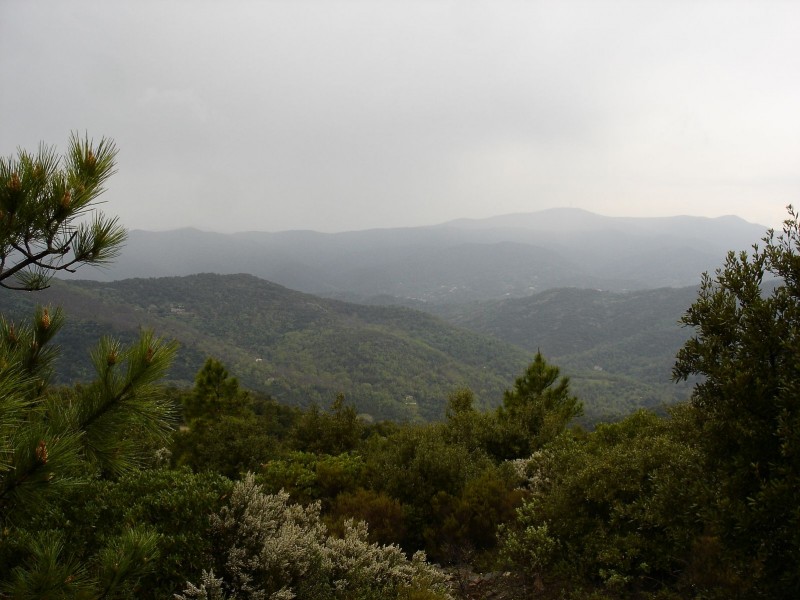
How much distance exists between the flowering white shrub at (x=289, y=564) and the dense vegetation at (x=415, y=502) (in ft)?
0.08

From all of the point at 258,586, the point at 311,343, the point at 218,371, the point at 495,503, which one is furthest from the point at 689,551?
the point at 311,343

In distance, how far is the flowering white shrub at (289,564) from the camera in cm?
483

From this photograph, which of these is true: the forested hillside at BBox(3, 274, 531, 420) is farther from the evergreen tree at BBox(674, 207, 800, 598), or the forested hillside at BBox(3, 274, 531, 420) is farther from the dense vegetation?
the evergreen tree at BBox(674, 207, 800, 598)

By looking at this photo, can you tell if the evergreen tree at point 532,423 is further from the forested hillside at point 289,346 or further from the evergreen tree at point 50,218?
the forested hillside at point 289,346

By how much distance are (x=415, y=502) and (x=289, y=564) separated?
428 cm

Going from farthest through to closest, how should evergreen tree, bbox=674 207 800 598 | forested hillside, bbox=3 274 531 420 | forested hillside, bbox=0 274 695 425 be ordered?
forested hillside, bbox=0 274 695 425
forested hillside, bbox=3 274 531 420
evergreen tree, bbox=674 207 800 598

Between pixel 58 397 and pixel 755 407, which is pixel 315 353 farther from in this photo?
pixel 755 407

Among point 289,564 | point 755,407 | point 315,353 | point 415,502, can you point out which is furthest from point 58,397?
point 315,353

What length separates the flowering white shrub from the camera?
4.83 metres

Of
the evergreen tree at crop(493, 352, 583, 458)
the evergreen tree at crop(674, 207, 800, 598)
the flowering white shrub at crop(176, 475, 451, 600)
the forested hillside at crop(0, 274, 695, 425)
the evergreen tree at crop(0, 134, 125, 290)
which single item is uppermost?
the evergreen tree at crop(0, 134, 125, 290)

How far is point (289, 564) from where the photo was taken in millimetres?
5055

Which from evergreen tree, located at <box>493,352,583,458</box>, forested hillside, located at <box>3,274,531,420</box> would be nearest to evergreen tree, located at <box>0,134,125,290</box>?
evergreen tree, located at <box>493,352,583,458</box>

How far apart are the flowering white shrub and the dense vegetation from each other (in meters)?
0.02

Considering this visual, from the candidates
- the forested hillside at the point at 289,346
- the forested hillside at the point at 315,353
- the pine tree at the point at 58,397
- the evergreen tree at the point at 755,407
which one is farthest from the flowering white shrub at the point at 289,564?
the forested hillside at the point at 289,346
